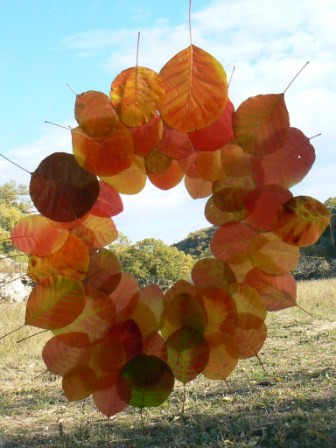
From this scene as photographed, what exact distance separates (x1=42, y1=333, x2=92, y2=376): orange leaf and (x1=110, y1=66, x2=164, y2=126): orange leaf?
0.66 meters

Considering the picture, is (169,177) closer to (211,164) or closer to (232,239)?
(211,164)

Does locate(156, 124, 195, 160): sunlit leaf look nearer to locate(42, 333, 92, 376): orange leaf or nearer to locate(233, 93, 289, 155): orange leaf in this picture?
locate(233, 93, 289, 155): orange leaf

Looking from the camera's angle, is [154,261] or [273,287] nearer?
[273,287]

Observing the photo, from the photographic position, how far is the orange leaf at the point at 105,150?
5.36 ft

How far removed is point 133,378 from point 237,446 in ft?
5.45

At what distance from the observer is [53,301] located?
1.60 meters

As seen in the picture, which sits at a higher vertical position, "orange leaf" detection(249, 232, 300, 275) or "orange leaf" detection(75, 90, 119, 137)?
"orange leaf" detection(75, 90, 119, 137)

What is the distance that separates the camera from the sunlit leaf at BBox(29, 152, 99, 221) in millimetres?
1587

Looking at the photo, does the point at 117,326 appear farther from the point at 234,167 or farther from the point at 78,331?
the point at 234,167

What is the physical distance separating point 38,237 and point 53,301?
0.63 feet

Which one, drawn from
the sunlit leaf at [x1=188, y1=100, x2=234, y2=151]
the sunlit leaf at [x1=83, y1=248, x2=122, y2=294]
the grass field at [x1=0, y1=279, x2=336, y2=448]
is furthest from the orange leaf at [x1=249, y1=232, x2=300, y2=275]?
the grass field at [x1=0, y1=279, x2=336, y2=448]

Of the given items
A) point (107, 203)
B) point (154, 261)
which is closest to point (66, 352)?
point (107, 203)

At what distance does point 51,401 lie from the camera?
501 cm

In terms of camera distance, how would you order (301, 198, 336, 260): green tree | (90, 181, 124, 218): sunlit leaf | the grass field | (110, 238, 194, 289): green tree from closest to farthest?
(90, 181, 124, 218): sunlit leaf < (301, 198, 336, 260): green tree < (110, 238, 194, 289): green tree < the grass field
